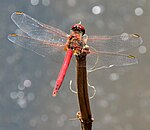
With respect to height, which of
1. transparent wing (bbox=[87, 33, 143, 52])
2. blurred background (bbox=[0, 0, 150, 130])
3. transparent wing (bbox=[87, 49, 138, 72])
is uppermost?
blurred background (bbox=[0, 0, 150, 130])

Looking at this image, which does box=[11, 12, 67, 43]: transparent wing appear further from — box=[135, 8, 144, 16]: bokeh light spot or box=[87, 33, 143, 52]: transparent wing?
box=[135, 8, 144, 16]: bokeh light spot

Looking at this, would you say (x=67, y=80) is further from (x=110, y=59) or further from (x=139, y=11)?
(x=110, y=59)

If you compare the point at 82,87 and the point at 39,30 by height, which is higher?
the point at 39,30

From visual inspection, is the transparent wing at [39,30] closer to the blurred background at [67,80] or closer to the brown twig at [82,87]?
the brown twig at [82,87]

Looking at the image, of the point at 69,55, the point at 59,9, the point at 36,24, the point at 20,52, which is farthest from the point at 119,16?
the point at 69,55

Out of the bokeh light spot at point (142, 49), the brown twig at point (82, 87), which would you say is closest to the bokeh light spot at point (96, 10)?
the bokeh light spot at point (142, 49)

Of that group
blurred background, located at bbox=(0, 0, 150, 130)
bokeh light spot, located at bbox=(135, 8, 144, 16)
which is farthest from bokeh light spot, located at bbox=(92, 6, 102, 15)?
bokeh light spot, located at bbox=(135, 8, 144, 16)

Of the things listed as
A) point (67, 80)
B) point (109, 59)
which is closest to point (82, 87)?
point (109, 59)
